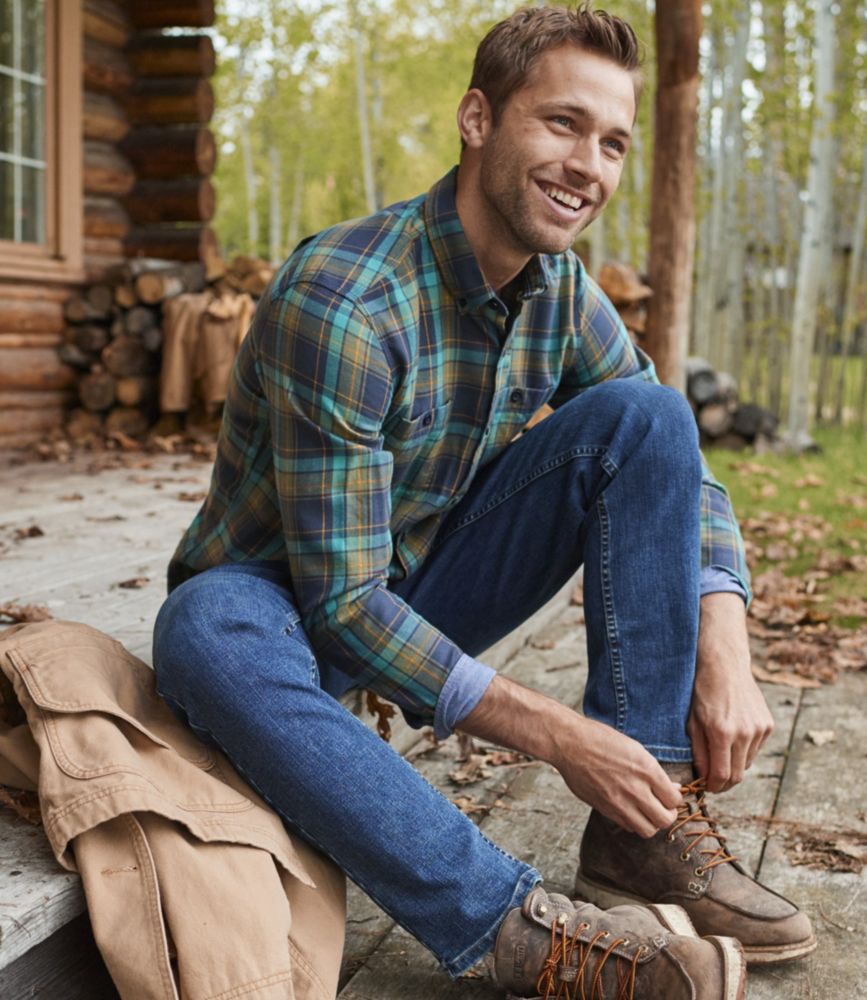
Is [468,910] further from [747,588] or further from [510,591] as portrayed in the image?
[747,588]

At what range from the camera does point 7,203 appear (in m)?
6.87

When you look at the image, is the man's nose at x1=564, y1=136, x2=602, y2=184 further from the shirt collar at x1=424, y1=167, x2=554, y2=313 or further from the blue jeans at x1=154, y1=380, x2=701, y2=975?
the blue jeans at x1=154, y1=380, x2=701, y2=975

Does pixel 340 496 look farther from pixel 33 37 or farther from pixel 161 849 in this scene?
pixel 33 37

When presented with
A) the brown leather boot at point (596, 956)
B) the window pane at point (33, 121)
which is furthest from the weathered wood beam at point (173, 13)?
the brown leather boot at point (596, 956)

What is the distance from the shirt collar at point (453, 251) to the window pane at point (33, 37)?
582cm

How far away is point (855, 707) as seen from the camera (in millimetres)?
3248

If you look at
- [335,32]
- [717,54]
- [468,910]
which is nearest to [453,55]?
[335,32]

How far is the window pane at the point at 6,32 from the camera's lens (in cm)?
667

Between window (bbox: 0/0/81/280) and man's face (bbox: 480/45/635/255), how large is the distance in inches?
208

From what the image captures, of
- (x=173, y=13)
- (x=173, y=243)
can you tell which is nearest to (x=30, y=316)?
(x=173, y=243)

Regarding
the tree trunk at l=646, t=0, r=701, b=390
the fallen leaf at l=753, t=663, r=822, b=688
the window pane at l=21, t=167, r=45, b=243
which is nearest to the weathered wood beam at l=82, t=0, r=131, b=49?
the window pane at l=21, t=167, r=45, b=243

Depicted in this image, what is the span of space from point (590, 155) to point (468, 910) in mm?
1272

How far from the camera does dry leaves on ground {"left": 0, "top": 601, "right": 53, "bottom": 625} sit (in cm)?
277

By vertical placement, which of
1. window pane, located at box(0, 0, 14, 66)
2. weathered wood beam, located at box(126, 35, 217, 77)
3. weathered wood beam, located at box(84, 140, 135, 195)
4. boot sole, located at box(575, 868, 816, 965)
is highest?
weathered wood beam, located at box(126, 35, 217, 77)
